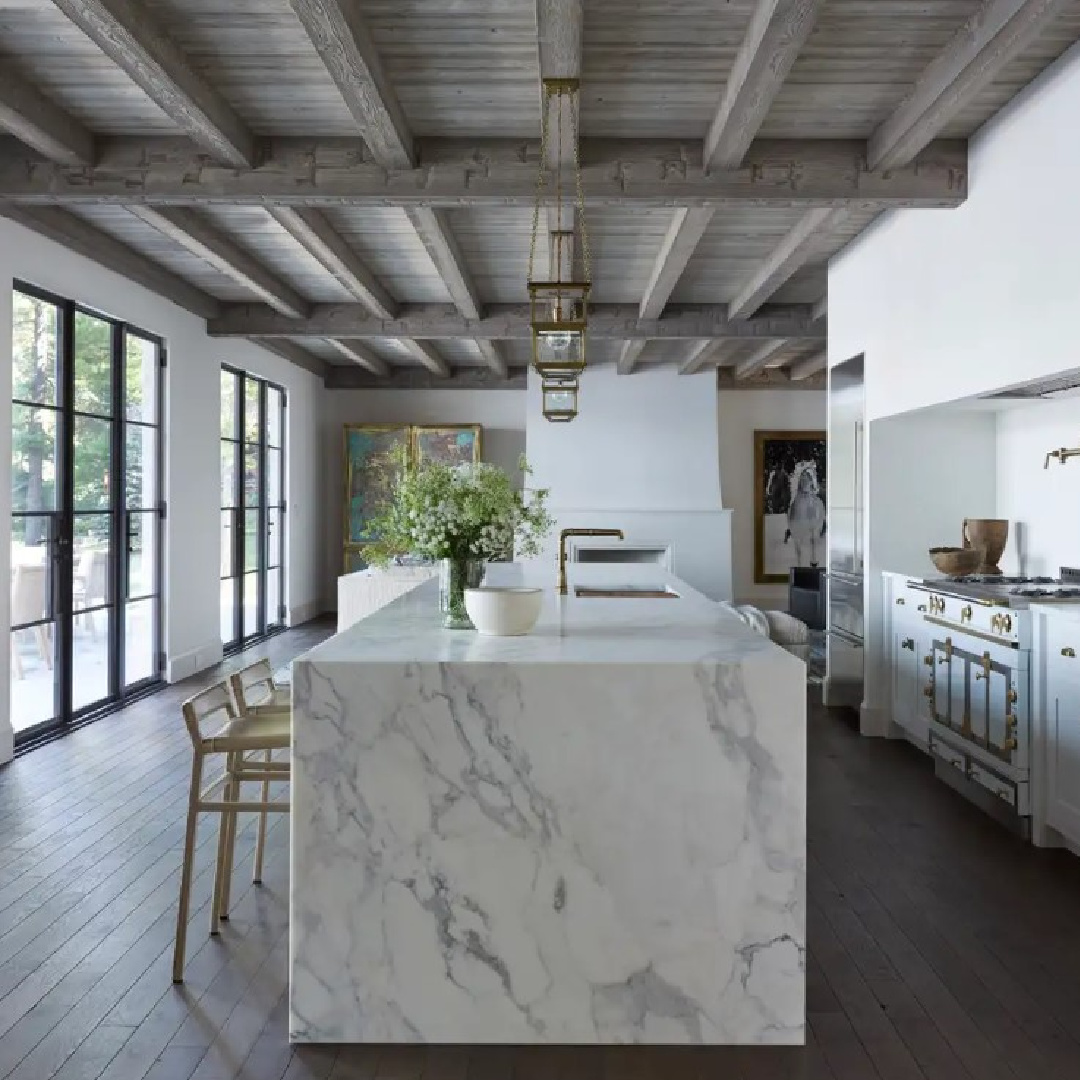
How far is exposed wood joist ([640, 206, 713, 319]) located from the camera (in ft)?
17.9

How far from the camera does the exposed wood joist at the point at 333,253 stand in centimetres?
560

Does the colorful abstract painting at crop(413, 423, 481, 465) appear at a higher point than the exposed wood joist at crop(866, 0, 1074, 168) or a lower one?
lower

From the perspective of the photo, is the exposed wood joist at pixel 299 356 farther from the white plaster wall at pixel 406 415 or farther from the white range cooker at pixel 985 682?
the white range cooker at pixel 985 682

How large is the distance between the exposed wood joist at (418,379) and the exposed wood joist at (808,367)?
126 inches

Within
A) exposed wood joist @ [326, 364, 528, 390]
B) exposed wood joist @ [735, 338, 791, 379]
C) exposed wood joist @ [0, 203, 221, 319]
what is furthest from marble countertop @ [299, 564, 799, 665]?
exposed wood joist @ [326, 364, 528, 390]

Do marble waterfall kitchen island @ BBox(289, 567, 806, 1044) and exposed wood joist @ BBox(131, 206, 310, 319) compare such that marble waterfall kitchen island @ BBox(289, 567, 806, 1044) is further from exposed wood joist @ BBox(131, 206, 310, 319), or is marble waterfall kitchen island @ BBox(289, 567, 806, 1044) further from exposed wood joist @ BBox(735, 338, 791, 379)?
exposed wood joist @ BBox(735, 338, 791, 379)

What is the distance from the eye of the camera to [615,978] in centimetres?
263

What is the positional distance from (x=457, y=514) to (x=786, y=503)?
1044 cm

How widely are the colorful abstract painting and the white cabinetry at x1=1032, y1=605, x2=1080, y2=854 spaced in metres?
8.97

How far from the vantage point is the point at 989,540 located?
5.57 m

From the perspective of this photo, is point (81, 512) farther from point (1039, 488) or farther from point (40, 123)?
point (1039, 488)

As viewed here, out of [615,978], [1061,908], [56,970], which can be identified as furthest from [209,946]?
[1061,908]

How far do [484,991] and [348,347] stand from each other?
8.39 metres

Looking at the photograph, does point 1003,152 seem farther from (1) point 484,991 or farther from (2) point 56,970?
(2) point 56,970
